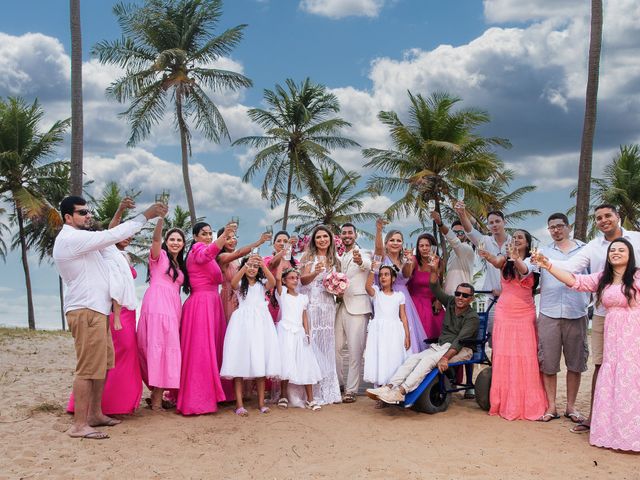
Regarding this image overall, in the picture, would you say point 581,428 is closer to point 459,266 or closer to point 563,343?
point 563,343

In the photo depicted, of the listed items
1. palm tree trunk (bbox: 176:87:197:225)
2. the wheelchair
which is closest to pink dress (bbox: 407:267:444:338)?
the wheelchair

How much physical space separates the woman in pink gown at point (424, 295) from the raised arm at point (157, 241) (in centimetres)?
333

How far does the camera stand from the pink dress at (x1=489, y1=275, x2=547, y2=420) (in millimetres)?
8047

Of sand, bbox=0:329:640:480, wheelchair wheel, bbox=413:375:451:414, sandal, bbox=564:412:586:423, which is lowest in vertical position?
sand, bbox=0:329:640:480

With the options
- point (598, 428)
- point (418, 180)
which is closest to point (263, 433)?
point (598, 428)

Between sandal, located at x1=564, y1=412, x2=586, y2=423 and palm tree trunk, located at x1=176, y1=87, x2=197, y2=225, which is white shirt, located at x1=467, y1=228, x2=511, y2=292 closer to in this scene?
sandal, located at x1=564, y1=412, x2=586, y2=423

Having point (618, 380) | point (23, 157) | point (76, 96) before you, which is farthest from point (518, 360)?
point (23, 157)

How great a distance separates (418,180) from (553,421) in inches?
749

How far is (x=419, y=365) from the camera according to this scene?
7.94 m

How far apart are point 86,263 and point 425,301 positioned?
14.7 ft

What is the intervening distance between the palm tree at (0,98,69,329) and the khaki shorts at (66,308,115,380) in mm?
22197

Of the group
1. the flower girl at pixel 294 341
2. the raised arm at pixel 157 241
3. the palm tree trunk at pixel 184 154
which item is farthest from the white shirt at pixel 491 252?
the palm tree trunk at pixel 184 154

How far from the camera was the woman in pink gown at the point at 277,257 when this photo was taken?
28.1 feet

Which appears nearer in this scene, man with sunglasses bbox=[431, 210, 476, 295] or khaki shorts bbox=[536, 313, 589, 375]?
khaki shorts bbox=[536, 313, 589, 375]
